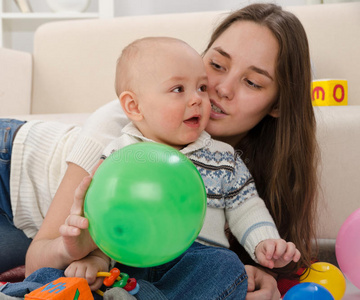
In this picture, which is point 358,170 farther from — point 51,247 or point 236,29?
point 51,247

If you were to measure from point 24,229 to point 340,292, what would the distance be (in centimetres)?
83

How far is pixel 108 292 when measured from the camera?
78 cm

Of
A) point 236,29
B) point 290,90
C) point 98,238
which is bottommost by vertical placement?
point 98,238

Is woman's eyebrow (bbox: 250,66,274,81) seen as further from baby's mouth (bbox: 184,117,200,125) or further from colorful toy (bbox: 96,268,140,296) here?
colorful toy (bbox: 96,268,140,296)

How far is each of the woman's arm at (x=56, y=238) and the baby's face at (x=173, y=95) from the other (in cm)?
22

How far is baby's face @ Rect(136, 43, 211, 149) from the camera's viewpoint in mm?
969

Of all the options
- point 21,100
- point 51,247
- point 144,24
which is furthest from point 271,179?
point 21,100

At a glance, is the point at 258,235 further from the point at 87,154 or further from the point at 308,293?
the point at 87,154

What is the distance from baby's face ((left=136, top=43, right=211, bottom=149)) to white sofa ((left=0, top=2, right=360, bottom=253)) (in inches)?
31.6

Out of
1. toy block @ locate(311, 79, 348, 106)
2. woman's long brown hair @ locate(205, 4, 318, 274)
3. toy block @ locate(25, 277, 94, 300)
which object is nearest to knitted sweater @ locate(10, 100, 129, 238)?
woman's long brown hair @ locate(205, 4, 318, 274)

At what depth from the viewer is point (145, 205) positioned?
27.0 inches

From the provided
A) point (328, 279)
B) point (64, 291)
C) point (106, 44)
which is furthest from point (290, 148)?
point (106, 44)

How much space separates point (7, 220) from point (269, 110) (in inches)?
30.6

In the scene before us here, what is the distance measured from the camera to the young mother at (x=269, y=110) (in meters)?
1.15
